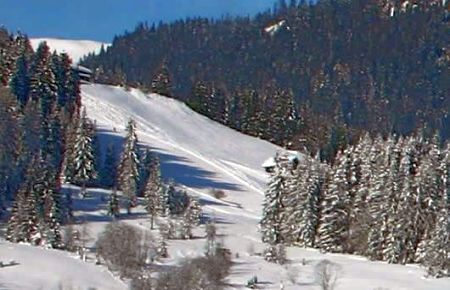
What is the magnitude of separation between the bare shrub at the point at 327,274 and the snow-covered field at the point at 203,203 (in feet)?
1.63

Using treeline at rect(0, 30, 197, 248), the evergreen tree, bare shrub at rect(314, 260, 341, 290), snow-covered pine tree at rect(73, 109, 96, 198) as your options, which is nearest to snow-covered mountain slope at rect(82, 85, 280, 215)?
the evergreen tree

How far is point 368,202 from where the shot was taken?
78.5 metres

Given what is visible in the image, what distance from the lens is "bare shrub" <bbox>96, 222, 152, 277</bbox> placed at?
198ft

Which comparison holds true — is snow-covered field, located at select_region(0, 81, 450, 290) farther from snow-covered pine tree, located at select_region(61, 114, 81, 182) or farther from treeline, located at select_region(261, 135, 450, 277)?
snow-covered pine tree, located at select_region(61, 114, 81, 182)

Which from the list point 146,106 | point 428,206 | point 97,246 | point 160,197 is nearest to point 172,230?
point 160,197

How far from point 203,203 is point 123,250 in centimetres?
2774

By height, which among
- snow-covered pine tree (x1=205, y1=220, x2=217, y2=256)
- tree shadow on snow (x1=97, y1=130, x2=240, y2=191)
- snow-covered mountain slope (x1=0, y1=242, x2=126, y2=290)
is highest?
tree shadow on snow (x1=97, y1=130, x2=240, y2=191)

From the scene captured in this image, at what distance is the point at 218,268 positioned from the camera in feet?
202

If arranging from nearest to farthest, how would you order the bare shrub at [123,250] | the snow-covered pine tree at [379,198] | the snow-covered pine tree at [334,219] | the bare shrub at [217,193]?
the bare shrub at [123,250]
the snow-covered pine tree at [379,198]
the snow-covered pine tree at [334,219]
the bare shrub at [217,193]

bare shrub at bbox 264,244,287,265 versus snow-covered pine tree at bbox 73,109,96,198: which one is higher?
snow-covered pine tree at bbox 73,109,96,198

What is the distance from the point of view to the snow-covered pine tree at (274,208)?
79.2 meters

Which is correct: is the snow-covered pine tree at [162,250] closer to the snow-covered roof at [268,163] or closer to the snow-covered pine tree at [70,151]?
the snow-covered pine tree at [70,151]

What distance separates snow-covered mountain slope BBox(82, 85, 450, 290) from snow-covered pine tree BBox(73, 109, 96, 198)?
9.76 m

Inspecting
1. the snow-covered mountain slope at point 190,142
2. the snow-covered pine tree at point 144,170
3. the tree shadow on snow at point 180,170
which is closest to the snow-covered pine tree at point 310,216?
the snow-covered mountain slope at point 190,142
